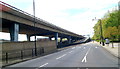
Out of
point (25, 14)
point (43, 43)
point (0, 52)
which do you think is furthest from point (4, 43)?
point (43, 43)

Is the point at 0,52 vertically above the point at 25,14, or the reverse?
the point at 25,14

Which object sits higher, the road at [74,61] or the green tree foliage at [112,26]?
the green tree foliage at [112,26]

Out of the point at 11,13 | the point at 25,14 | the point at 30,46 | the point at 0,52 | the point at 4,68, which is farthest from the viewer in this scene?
the point at 25,14

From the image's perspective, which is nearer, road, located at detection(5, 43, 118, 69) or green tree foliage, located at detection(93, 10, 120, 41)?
road, located at detection(5, 43, 118, 69)

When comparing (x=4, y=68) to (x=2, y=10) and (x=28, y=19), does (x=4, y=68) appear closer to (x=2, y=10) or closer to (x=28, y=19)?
(x=2, y=10)

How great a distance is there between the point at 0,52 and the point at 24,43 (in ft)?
21.9

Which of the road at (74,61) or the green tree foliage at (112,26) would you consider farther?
the green tree foliage at (112,26)

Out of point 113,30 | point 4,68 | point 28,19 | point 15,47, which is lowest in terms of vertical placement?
point 4,68

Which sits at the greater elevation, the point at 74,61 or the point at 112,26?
the point at 112,26

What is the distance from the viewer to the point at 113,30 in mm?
33344

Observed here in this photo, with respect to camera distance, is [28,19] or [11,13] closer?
[11,13]

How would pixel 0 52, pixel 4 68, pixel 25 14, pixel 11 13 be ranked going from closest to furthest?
pixel 4 68 → pixel 0 52 → pixel 11 13 → pixel 25 14

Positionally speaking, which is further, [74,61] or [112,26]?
[112,26]

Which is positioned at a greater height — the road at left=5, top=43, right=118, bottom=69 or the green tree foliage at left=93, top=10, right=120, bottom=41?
the green tree foliage at left=93, top=10, right=120, bottom=41
